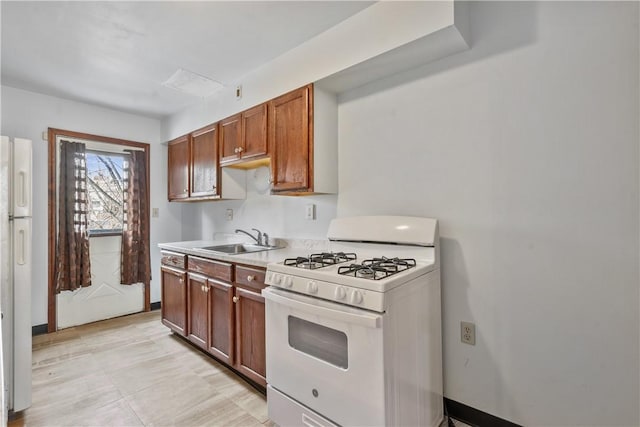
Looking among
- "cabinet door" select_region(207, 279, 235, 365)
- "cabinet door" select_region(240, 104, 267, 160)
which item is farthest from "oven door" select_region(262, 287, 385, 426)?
"cabinet door" select_region(240, 104, 267, 160)

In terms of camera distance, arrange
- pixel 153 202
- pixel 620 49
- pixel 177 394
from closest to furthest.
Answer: pixel 620 49 < pixel 177 394 < pixel 153 202

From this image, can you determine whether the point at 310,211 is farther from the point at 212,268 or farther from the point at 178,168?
the point at 178,168

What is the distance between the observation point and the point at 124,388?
2.17 meters

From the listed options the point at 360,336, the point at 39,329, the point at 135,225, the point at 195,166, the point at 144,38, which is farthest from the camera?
the point at 135,225

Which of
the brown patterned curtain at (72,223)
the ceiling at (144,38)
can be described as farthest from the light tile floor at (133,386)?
the ceiling at (144,38)

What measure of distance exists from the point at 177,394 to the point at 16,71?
9.44ft

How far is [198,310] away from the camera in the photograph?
2637mm

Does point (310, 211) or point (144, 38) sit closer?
point (144, 38)

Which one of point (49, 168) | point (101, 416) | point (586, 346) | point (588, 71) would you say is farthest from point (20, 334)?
point (588, 71)

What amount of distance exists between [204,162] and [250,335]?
1.87 meters

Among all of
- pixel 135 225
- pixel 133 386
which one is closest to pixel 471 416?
pixel 133 386

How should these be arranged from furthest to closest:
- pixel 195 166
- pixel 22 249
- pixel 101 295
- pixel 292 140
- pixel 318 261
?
pixel 101 295
pixel 195 166
pixel 292 140
pixel 22 249
pixel 318 261

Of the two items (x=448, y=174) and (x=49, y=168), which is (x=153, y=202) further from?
(x=448, y=174)

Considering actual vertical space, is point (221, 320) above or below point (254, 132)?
below
